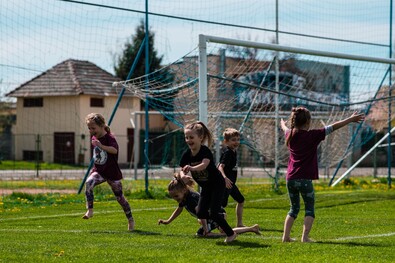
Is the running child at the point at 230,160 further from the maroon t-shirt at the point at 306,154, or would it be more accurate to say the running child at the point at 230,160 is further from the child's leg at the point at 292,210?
the maroon t-shirt at the point at 306,154

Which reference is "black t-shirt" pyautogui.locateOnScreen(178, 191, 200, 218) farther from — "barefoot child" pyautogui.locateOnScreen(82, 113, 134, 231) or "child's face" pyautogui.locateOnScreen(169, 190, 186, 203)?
"barefoot child" pyautogui.locateOnScreen(82, 113, 134, 231)

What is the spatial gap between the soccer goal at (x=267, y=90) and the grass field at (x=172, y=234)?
6.72 ft

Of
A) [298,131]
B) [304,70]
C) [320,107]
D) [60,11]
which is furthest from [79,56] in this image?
[298,131]

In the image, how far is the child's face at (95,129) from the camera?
11383mm

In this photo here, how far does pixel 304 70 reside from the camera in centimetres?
2328

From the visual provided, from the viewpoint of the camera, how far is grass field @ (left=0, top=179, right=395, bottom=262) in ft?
27.7

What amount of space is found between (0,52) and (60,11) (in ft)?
4.65

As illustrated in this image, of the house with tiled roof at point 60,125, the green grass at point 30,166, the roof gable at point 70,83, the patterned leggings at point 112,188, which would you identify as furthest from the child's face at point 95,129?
the green grass at point 30,166

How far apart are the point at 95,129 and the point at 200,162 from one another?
2230mm

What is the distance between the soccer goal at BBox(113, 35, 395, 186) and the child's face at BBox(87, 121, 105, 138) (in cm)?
356

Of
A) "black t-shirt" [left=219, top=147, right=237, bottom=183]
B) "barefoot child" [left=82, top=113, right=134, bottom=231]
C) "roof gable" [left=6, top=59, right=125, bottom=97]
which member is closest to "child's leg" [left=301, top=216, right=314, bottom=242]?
"black t-shirt" [left=219, top=147, right=237, bottom=183]

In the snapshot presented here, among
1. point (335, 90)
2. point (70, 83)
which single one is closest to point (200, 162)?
point (335, 90)

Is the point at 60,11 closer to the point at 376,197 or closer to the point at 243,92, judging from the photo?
the point at 243,92

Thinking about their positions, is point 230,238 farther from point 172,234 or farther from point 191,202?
point 172,234
